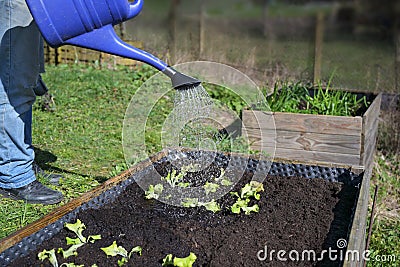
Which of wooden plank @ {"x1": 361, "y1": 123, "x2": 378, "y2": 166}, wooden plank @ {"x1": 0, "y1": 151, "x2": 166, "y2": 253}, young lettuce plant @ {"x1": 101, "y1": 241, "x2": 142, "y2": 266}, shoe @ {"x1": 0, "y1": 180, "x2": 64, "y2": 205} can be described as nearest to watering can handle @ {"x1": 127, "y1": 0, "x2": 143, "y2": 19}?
wooden plank @ {"x1": 0, "y1": 151, "x2": 166, "y2": 253}

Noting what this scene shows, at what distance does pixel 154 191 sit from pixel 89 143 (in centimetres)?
188

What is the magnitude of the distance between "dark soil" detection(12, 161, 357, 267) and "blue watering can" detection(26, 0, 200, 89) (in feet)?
1.98

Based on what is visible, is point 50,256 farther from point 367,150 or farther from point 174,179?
point 367,150

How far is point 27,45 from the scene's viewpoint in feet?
7.98

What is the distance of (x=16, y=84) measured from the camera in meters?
2.47

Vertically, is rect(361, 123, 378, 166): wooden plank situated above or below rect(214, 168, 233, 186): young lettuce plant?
below

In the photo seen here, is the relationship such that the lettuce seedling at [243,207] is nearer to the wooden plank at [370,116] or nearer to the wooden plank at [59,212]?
the wooden plank at [59,212]

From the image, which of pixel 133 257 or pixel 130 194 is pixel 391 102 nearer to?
pixel 130 194

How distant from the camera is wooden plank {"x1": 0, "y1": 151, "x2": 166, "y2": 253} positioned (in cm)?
173

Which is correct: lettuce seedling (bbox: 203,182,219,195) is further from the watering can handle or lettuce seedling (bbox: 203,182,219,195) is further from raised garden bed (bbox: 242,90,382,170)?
raised garden bed (bbox: 242,90,382,170)

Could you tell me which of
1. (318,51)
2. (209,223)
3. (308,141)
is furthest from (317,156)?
(318,51)

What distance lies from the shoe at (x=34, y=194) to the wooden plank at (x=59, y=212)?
0.51 metres

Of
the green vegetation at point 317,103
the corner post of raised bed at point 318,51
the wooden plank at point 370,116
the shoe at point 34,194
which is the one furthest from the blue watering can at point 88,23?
the corner post of raised bed at point 318,51

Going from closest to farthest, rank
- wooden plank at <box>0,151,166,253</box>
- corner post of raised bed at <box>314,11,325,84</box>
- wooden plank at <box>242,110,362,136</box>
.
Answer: wooden plank at <box>0,151,166,253</box>, wooden plank at <box>242,110,362,136</box>, corner post of raised bed at <box>314,11,325,84</box>
